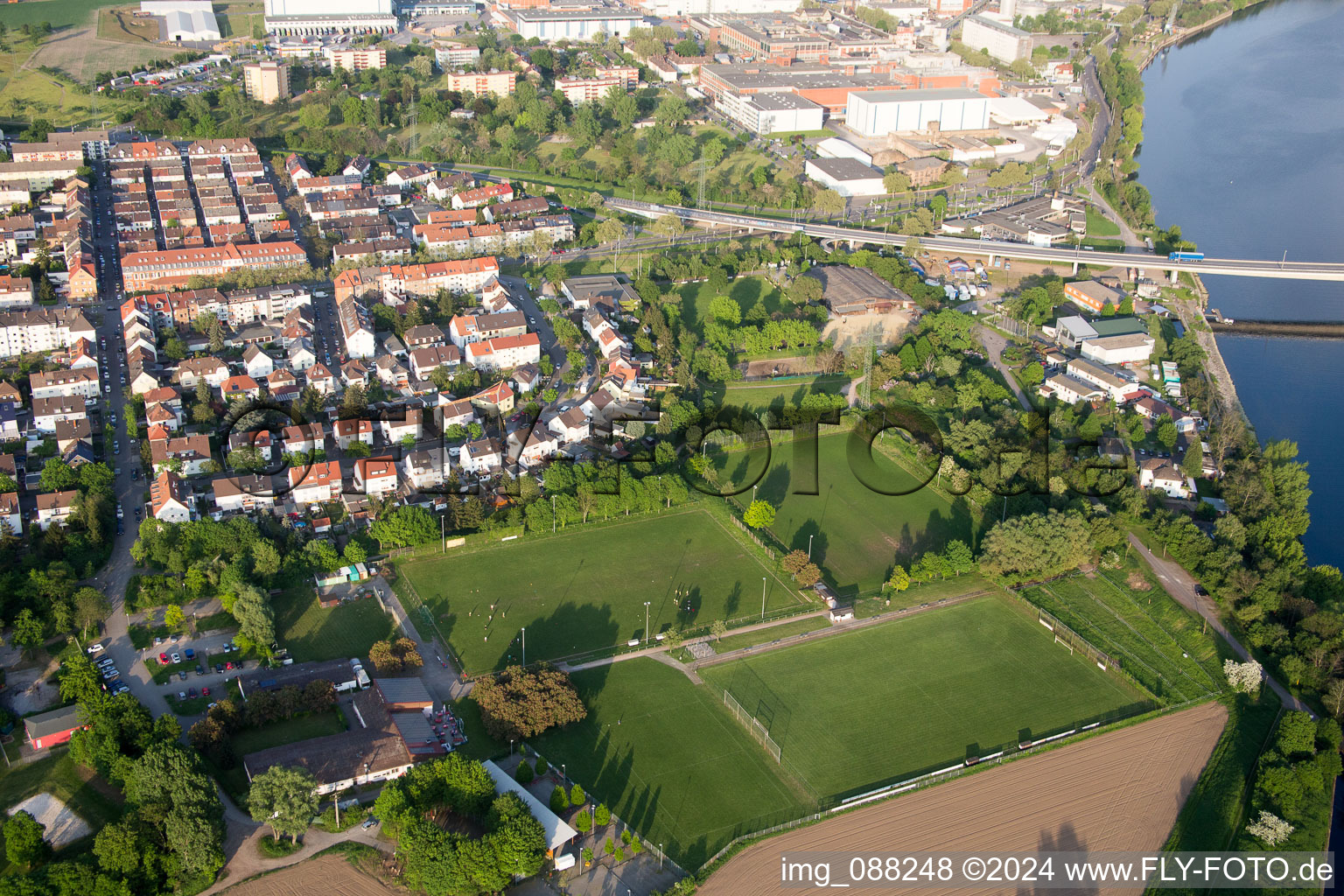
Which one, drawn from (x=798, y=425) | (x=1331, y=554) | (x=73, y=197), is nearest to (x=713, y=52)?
(x=73, y=197)

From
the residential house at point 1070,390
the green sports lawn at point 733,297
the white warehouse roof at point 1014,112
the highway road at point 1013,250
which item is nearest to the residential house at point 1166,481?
the residential house at point 1070,390

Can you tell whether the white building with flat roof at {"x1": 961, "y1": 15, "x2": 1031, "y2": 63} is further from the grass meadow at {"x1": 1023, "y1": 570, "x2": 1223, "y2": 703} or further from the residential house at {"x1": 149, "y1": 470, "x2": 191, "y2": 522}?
the residential house at {"x1": 149, "y1": 470, "x2": 191, "y2": 522}

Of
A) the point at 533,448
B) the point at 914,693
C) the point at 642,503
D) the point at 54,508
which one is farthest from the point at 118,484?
the point at 914,693

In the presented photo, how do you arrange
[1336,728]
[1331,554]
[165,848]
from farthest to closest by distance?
[1331,554], [1336,728], [165,848]

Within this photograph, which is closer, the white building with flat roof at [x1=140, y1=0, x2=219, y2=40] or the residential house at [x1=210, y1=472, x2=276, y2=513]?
the residential house at [x1=210, y1=472, x2=276, y2=513]

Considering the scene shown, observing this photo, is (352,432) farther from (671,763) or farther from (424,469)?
(671,763)

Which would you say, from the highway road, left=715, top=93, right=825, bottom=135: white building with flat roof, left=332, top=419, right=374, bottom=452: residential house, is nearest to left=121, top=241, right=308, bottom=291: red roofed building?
left=332, top=419, right=374, bottom=452: residential house

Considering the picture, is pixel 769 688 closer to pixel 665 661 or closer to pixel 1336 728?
pixel 665 661
